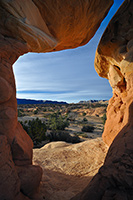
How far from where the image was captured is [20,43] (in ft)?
10.8

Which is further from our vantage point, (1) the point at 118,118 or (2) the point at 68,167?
(1) the point at 118,118

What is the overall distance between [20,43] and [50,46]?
5.12 feet

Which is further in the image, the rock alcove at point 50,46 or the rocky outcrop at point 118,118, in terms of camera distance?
the rock alcove at point 50,46

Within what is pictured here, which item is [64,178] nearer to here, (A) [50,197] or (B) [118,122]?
(A) [50,197]

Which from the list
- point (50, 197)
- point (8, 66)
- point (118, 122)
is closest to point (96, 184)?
point (50, 197)

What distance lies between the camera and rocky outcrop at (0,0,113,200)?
276 centimetres

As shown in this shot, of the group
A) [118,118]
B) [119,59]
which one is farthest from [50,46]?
[118,118]

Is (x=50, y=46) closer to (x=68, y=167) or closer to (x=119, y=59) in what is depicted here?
(x=119, y=59)

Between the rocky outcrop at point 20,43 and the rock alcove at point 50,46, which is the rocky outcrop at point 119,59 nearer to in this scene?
the rock alcove at point 50,46

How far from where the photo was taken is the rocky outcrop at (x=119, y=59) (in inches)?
168

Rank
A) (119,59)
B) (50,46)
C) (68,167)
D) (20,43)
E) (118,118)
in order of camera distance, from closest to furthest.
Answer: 1. (20,43)
2. (50,46)
3. (119,59)
4. (68,167)
5. (118,118)

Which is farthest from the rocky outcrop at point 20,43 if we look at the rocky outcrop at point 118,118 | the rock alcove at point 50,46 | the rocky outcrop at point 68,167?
the rocky outcrop at point 118,118

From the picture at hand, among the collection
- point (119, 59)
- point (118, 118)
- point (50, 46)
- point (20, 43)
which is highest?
point (50, 46)

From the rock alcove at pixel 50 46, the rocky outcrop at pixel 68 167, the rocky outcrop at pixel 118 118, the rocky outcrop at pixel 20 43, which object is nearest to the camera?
the rocky outcrop at pixel 118 118
